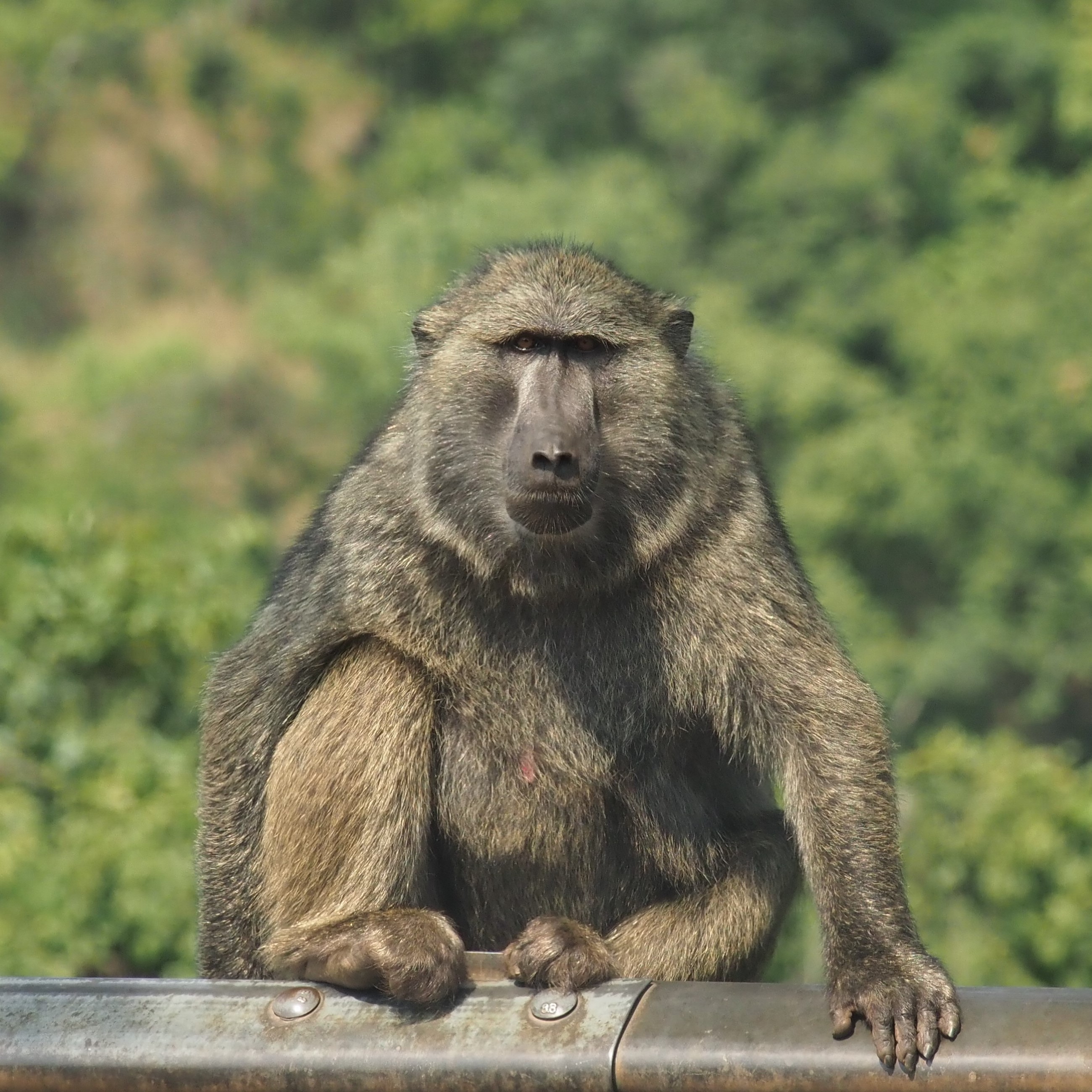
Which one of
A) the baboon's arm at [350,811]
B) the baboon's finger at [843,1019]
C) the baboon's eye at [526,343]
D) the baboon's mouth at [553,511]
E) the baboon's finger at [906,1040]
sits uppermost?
the baboon's eye at [526,343]

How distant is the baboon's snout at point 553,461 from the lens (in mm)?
4051

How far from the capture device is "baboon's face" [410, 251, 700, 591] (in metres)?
4.12

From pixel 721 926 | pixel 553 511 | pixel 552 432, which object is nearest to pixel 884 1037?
pixel 721 926

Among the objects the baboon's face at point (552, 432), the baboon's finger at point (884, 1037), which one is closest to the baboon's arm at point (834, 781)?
the baboon's finger at point (884, 1037)

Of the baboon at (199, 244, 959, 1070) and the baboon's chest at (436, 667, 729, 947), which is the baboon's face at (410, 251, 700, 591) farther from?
the baboon's chest at (436, 667, 729, 947)

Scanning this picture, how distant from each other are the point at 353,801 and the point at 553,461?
2.76ft

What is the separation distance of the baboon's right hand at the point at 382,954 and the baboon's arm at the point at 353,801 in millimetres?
60

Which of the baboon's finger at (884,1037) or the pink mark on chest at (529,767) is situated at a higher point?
the pink mark on chest at (529,767)

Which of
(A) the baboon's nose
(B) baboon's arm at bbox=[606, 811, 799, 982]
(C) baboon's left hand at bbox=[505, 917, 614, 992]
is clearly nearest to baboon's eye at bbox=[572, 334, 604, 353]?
(A) the baboon's nose

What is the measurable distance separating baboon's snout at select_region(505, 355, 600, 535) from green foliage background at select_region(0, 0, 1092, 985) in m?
3.51

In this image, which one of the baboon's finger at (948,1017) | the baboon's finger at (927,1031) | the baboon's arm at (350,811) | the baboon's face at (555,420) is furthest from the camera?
the baboon's face at (555,420)

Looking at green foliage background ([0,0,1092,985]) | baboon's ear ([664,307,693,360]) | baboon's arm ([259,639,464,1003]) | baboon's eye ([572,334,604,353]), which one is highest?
green foliage background ([0,0,1092,985])

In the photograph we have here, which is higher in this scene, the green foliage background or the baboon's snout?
the green foliage background

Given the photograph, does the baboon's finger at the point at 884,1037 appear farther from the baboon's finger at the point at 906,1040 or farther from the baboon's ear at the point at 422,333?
the baboon's ear at the point at 422,333
